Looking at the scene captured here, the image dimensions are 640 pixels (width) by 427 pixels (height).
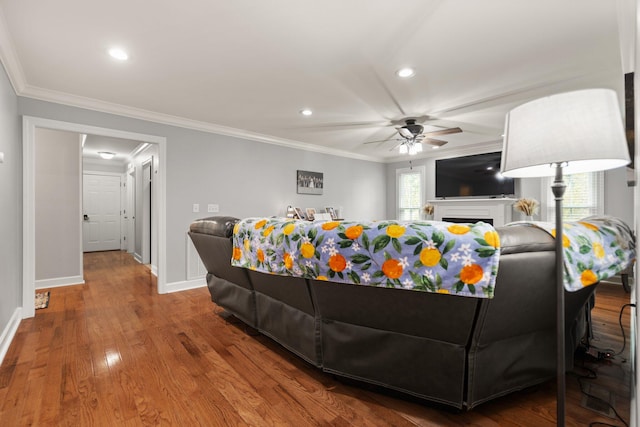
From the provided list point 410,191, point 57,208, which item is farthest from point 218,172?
point 410,191

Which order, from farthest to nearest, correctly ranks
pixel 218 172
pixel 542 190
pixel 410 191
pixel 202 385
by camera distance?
1. pixel 410 191
2. pixel 542 190
3. pixel 218 172
4. pixel 202 385

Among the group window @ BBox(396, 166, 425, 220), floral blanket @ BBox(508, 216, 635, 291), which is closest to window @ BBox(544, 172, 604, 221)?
window @ BBox(396, 166, 425, 220)

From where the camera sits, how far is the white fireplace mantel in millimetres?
5297

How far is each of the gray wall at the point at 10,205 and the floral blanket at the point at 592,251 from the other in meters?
3.61

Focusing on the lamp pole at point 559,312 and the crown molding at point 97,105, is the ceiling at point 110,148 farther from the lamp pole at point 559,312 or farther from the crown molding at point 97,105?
the lamp pole at point 559,312

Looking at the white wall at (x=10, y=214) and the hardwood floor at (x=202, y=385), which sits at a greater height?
the white wall at (x=10, y=214)

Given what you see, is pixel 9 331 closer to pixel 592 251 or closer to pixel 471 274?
pixel 471 274

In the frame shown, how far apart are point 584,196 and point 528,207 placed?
73 cm

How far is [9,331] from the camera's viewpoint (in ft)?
7.93

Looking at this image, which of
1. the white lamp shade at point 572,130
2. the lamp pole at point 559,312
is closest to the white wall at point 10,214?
the lamp pole at point 559,312

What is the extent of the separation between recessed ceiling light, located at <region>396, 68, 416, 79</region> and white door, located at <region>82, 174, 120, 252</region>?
796 cm

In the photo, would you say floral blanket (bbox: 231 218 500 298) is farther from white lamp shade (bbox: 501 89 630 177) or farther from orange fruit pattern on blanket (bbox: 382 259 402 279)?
white lamp shade (bbox: 501 89 630 177)

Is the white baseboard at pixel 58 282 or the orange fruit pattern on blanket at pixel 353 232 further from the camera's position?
the white baseboard at pixel 58 282

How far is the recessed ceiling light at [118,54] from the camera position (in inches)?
93.2
